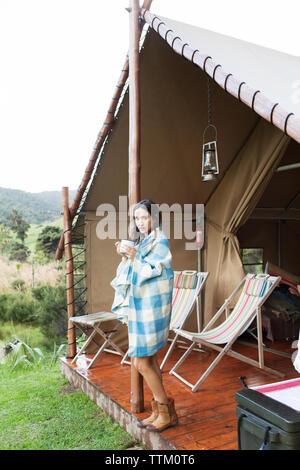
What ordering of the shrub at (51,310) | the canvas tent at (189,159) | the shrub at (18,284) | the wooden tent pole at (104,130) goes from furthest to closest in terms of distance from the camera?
the shrub at (18,284)
the shrub at (51,310)
the canvas tent at (189,159)
the wooden tent pole at (104,130)

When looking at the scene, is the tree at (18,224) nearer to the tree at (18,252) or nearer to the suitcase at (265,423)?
the tree at (18,252)

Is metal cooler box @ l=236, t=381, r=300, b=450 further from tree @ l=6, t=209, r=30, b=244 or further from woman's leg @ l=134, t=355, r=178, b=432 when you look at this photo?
tree @ l=6, t=209, r=30, b=244

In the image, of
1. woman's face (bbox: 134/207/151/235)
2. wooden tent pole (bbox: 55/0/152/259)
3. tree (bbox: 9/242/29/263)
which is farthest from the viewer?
tree (bbox: 9/242/29/263)

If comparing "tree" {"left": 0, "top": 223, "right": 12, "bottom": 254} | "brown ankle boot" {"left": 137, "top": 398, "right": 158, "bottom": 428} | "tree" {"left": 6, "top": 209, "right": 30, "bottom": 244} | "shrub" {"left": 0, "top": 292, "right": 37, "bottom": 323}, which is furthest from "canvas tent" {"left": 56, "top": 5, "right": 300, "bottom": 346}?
"tree" {"left": 6, "top": 209, "right": 30, "bottom": 244}

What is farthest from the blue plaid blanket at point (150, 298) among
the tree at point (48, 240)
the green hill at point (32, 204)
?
the green hill at point (32, 204)

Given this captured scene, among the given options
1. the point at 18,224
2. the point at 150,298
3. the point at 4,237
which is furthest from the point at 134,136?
the point at 18,224

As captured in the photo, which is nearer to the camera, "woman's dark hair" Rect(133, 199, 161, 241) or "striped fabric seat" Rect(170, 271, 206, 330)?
"woman's dark hair" Rect(133, 199, 161, 241)

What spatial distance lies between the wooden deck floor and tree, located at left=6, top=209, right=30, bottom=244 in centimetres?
941

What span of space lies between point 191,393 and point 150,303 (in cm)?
121

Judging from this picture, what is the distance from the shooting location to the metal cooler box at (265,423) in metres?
1.79

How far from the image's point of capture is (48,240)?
42.4 feet

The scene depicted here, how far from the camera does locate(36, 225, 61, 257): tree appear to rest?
40.7 feet

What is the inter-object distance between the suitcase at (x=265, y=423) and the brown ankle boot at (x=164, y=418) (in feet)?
2.48
